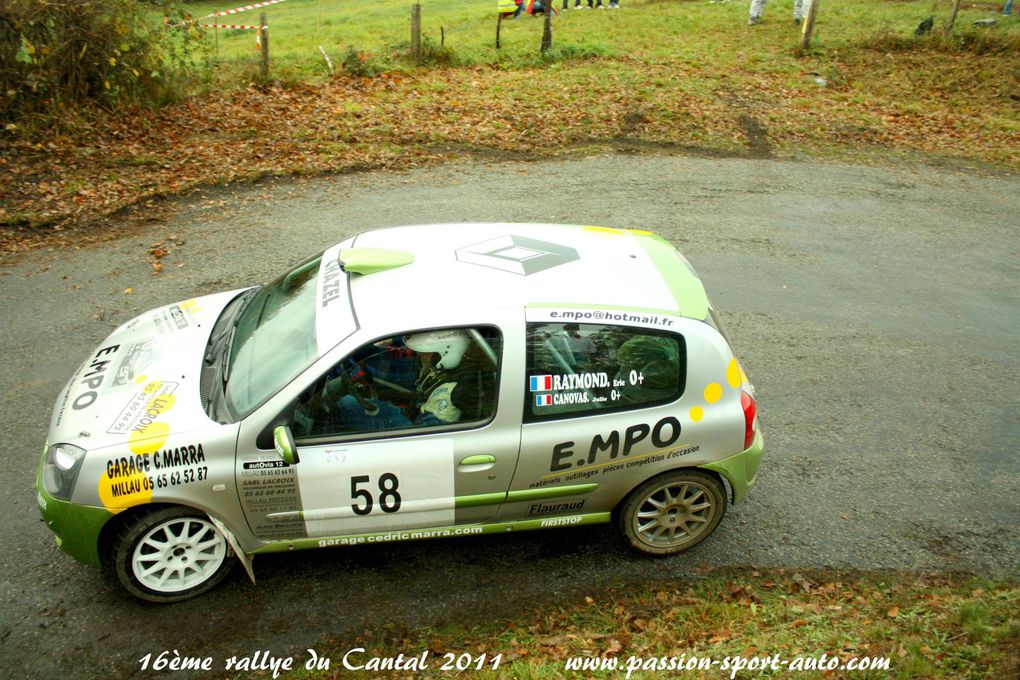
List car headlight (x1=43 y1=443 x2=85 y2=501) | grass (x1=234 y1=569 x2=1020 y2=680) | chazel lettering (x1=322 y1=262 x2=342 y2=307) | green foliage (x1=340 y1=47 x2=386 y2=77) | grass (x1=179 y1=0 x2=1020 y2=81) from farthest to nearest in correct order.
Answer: grass (x1=179 y1=0 x2=1020 y2=81), green foliage (x1=340 y1=47 x2=386 y2=77), chazel lettering (x1=322 y1=262 x2=342 y2=307), car headlight (x1=43 y1=443 x2=85 y2=501), grass (x1=234 y1=569 x2=1020 y2=680)

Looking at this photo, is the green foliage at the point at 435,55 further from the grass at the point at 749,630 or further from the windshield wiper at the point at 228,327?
the grass at the point at 749,630

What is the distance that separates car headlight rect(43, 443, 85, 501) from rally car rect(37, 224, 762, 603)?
0.04ft

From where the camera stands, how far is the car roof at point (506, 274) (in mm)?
4512

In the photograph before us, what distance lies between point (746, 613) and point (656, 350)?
159cm

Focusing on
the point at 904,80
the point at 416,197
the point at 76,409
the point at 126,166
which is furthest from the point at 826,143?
the point at 76,409

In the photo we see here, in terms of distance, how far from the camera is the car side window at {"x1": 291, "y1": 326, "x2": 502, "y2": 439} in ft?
14.3

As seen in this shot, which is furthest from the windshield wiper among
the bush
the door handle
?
the bush

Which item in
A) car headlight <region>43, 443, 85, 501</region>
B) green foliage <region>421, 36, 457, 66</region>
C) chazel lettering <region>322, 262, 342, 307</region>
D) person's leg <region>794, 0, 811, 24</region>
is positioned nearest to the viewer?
car headlight <region>43, 443, 85, 501</region>

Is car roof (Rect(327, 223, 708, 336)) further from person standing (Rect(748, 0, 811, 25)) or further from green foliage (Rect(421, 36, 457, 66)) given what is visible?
person standing (Rect(748, 0, 811, 25))

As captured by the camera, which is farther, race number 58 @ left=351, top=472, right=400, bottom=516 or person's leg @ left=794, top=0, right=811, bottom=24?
person's leg @ left=794, top=0, right=811, bottom=24

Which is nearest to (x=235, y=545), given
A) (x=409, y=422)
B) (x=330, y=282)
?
(x=409, y=422)

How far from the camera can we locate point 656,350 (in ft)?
15.2

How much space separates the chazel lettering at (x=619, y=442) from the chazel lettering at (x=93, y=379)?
9.16 ft

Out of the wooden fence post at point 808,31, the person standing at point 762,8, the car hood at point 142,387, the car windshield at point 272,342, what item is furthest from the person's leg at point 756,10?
the car hood at point 142,387
